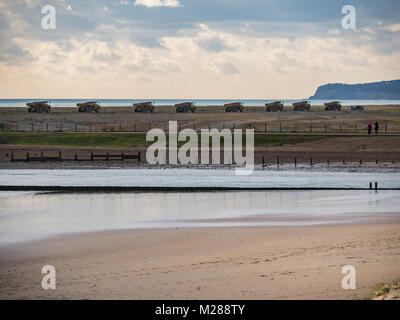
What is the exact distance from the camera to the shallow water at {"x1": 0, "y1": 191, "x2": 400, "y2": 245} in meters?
24.8

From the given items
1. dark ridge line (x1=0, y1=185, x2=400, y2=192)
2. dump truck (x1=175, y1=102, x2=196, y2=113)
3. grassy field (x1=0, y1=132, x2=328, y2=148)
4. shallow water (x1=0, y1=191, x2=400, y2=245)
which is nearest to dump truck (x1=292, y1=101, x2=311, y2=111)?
dump truck (x1=175, y1=102, x2=196, y2=113)

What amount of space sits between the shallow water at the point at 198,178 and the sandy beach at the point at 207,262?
15018 millimetres

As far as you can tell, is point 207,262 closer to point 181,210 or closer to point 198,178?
point 181,210

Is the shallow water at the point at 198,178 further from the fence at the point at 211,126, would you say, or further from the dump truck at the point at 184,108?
the dump truck at the point at 184,108

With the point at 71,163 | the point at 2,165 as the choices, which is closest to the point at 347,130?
the point at 71,163

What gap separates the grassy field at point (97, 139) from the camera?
6288 centimetres

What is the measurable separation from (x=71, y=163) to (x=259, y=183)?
61.7ft

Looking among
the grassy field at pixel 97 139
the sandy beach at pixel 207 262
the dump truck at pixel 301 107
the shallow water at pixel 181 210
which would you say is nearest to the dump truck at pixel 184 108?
the dump truck at pixel 301 107

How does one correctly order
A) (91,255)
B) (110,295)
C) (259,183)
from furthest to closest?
(259,183), (91,255), (110,295)

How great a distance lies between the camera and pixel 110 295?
14.8m

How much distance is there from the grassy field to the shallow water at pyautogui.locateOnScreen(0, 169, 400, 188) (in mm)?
15938

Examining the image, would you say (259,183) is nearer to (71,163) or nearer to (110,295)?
(71,163)

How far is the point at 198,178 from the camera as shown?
138 ft

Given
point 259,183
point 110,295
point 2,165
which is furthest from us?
point 2,165
